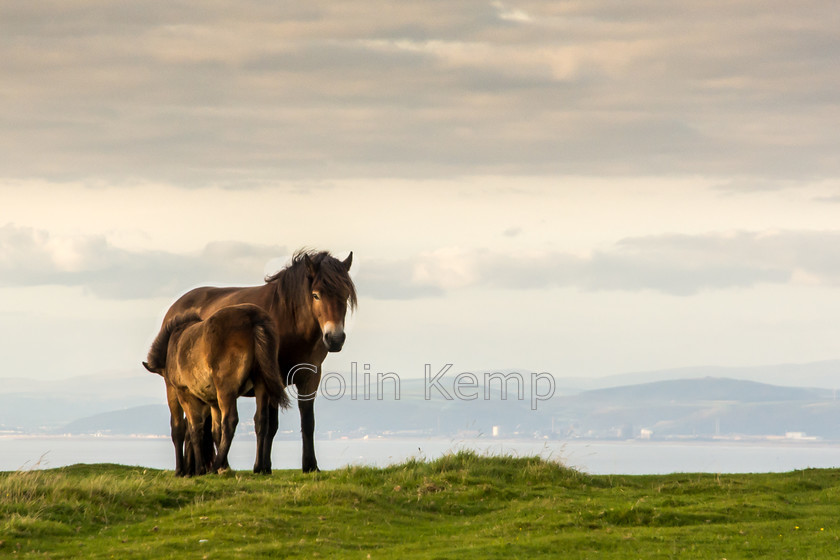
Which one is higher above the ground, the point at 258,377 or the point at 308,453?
the point at 258,377

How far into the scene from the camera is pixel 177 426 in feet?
64.5

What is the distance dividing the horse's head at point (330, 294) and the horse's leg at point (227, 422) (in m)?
1.88

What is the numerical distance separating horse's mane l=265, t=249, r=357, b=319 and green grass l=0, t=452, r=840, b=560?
3.01m

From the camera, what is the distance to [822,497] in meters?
18.2

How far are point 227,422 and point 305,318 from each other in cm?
250

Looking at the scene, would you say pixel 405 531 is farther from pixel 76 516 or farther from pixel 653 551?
pixel 76 516

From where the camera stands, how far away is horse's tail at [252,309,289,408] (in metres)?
17.7

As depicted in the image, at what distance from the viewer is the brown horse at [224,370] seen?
57.9 ft

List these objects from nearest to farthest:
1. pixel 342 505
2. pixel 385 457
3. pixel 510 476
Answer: pixel 342 505 → pixel 510 476 → pixel 385 457

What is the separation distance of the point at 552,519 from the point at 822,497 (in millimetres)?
5705

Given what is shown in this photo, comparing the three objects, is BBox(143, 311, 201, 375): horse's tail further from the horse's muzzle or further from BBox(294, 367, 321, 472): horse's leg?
the horse's muzzle

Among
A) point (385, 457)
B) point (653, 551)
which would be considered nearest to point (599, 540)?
point (653, 551)

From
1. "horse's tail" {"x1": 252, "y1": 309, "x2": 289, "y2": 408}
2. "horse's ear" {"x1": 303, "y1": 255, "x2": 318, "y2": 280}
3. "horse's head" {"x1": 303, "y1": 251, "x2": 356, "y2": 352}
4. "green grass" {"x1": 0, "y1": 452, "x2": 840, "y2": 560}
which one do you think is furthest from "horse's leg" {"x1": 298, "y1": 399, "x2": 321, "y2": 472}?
"horse's ear" {"x1": 303, "y1": 255, "x2": 318, "y2": 280}

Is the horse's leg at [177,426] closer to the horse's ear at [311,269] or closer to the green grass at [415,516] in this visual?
the green grass at [415,516]
